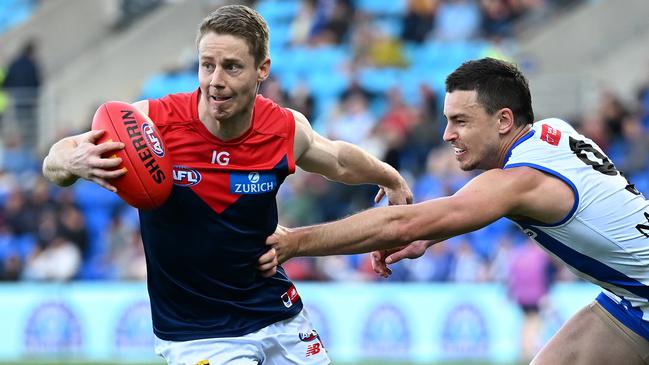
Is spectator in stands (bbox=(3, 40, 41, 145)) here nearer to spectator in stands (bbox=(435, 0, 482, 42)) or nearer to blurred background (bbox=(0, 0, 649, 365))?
blurred background (bbox=(0, 0, 649, 365))

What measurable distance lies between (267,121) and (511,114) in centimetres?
130

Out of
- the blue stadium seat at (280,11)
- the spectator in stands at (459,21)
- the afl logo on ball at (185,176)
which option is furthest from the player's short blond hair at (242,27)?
the blue stadium seat at (280,11)

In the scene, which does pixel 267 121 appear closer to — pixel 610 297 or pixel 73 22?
pixel 610 297

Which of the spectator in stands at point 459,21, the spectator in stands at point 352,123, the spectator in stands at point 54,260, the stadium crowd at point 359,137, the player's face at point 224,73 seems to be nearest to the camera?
the player's face at point 224,73

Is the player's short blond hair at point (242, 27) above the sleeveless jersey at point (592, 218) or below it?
above

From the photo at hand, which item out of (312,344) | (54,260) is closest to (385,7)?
(54,260)

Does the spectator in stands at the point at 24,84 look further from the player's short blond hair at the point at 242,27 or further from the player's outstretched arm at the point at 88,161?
the player's outstretched arm at the point at 88,161

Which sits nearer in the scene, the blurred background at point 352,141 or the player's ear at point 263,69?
the player's ear at point 263,69

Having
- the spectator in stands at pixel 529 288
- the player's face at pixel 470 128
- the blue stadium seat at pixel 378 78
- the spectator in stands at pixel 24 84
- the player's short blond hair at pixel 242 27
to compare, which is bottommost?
the spectator in stands at pixel 529 288

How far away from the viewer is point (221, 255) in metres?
6.05

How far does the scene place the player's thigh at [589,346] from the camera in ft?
21.1

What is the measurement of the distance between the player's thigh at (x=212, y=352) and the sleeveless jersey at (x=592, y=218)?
1.59m

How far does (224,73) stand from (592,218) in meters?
2.01

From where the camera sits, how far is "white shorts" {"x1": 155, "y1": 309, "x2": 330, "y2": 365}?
6.04m
